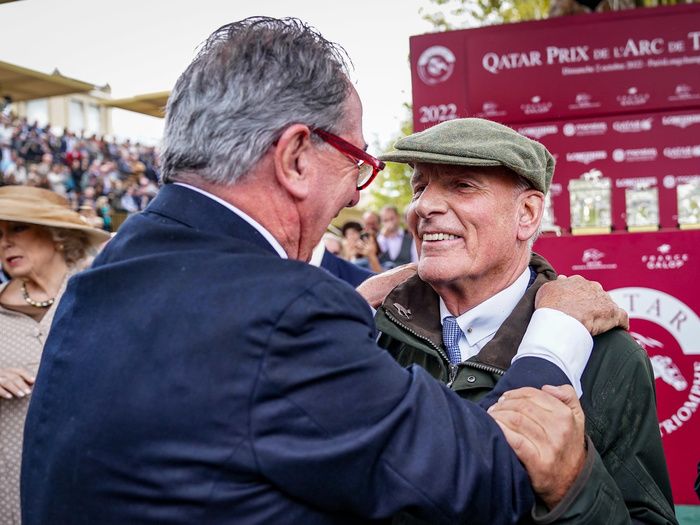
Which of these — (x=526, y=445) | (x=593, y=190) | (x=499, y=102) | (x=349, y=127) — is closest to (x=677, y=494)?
(x=593, y=190)

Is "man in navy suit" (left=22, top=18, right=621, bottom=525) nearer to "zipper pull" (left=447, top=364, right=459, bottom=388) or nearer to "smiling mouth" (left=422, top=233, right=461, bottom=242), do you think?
"zipper pull" (left=447, top=364, right=459, bottom=388)

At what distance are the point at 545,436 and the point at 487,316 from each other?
75 centimetres

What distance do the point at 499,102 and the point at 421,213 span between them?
3.32m

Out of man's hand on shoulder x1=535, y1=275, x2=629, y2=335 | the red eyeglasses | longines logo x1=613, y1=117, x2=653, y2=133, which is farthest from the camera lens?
longines logo x1=613, y1=117, x2=653, y2=133

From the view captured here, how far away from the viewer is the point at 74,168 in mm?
19016

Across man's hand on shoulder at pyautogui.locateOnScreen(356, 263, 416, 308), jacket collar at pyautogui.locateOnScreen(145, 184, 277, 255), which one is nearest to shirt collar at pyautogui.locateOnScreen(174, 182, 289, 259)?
jacket collar at pyautogui.locateOnScreen(145, 184, 277, 255)

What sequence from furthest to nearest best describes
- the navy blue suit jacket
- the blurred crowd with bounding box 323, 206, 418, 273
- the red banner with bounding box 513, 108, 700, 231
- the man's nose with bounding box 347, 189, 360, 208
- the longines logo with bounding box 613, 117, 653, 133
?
the blurred crowd with bounding box 323, 206, 418, 273
the longines logo with bounding box 613, 117, 653, 133
the red banner with bounding box 513, 108, 700, 231
the man's nose with bounding box 347, 189, 360, 208
the navy blue suit jacket

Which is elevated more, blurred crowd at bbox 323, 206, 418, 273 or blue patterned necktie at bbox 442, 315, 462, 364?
blue patterned necktie at bbox 442, 315, 462, 364

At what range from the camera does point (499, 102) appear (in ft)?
17.3

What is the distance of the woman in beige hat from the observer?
9.97 ft

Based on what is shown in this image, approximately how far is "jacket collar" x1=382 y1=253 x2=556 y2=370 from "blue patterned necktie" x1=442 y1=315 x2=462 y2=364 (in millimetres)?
20

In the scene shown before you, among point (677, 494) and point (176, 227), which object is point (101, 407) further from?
point (677, 494)

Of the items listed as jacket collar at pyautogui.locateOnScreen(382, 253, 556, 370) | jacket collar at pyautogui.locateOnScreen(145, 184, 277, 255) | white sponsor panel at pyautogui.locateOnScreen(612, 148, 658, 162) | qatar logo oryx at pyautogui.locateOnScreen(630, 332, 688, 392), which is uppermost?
white sponsor panel at pyautogui.locateOnScreen(612, 148, 658, 162)

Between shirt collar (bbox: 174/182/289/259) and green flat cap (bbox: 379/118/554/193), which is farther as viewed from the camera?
green flat cap (bbox: 379/118/554/193)
